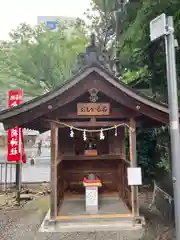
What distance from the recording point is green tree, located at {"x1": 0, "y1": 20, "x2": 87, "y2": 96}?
15.9 m

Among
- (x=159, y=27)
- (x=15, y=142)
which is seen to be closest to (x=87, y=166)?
(x=15, y=142)

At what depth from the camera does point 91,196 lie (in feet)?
21.9

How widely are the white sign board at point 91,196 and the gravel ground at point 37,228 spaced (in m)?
1.17

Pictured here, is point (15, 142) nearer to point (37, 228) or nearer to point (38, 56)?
point (37, 228)

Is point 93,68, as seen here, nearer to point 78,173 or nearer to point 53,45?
point 78,173

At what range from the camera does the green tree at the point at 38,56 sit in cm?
1590

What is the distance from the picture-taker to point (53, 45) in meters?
16.2

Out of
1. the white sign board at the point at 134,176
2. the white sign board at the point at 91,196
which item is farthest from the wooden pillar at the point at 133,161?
the white sign board at the point at 91,196

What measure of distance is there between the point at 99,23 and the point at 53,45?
11.7 ft

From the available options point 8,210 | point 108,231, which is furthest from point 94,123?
point 8,210

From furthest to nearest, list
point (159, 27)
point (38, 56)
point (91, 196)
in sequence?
point (38, 56) → point (91, 196) → point (159, 27)

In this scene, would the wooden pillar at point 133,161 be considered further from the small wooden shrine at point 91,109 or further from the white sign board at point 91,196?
the white sign board at point 91,196

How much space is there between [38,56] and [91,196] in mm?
11835

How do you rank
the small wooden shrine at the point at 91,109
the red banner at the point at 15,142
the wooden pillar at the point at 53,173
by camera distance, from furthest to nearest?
the red banner at the point at 15,142
the wooden pillar at the point at 53,173
the small wooden shrine at the point at 91,109
